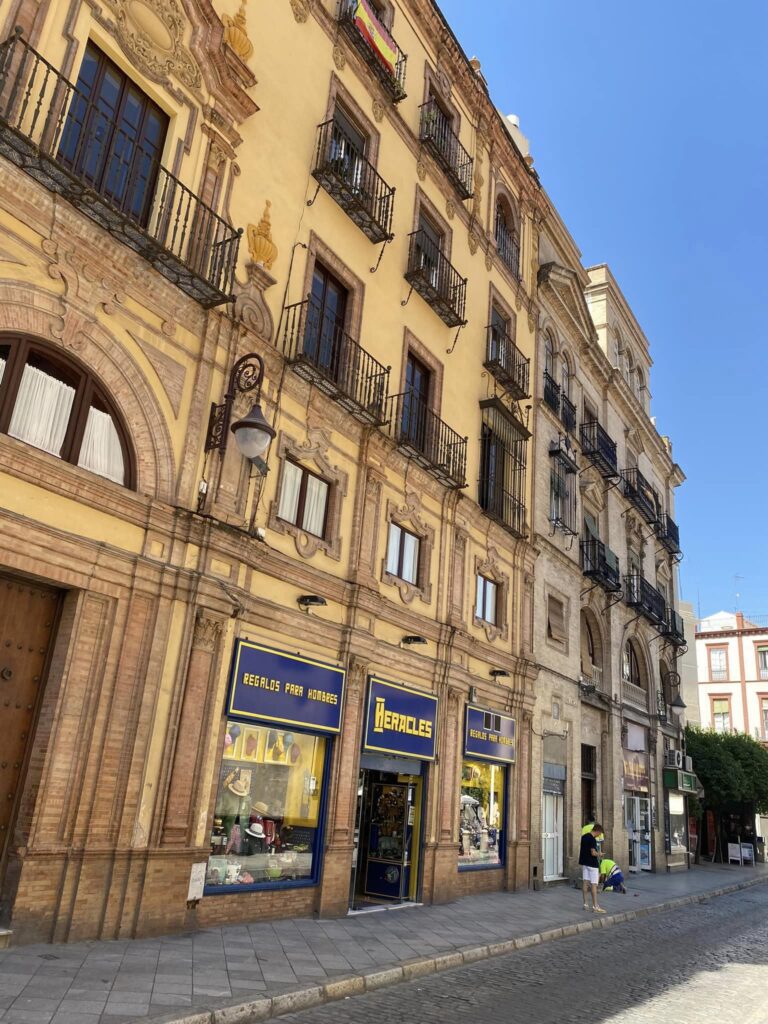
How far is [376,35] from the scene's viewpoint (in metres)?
16.2

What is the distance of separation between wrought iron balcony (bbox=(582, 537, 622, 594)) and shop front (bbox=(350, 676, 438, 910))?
1032 centimetres

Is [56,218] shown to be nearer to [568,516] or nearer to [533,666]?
[533,666]

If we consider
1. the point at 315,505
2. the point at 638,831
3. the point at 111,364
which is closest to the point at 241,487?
the point at 315,505

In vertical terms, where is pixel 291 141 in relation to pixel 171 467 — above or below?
above

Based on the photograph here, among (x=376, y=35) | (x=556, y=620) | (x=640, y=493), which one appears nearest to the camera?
(x=376, y=35)

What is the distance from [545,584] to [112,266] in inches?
578

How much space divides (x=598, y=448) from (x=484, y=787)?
1286cm

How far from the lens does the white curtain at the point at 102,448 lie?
9.42 metres

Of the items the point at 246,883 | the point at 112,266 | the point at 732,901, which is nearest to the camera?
the point at 112,266

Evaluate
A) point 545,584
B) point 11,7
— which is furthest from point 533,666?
point 11,7

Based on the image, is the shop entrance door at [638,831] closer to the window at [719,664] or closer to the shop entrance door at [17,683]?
the shop entrance door at [17,683]

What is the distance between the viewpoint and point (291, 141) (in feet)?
44.2

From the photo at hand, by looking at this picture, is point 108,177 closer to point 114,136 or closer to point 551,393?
point 114,136

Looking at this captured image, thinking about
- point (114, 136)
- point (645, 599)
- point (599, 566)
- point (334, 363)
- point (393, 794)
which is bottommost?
point (393, 794)
